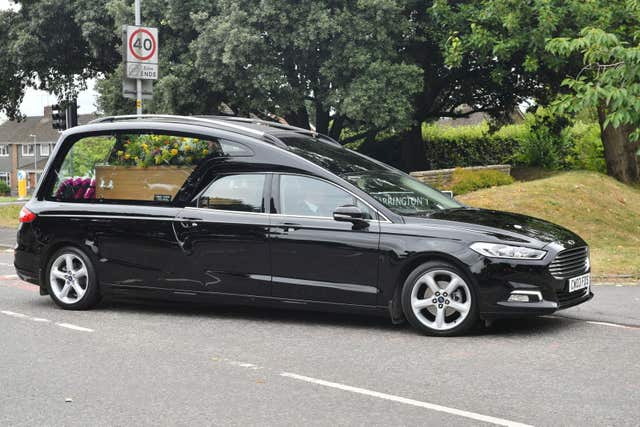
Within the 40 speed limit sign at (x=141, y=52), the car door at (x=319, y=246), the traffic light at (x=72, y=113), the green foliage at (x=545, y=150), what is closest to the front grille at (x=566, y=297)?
the car door at (x=319, y=246)

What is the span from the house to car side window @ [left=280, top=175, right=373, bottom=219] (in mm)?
93848

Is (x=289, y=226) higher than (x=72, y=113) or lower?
lower

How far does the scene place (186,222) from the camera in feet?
28.9

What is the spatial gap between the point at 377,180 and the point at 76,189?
10.5 feet

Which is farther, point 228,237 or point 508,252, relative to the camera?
point 228,237

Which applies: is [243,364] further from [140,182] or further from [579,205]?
[579,205]

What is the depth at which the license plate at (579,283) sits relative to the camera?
795 cm

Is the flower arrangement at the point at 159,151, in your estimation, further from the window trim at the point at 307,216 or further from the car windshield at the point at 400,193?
the car windshield at the point at 400,193

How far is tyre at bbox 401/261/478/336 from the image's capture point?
7.76m

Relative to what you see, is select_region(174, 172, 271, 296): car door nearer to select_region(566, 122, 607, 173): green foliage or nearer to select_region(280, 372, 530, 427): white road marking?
select_region(280, 372, 530, 427): white road marking

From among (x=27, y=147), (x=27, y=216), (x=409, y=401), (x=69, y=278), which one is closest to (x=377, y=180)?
(x=409, y=401)

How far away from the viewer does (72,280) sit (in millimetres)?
9508

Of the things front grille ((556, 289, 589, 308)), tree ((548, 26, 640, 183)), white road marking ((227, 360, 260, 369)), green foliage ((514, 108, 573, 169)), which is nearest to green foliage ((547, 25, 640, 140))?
tree ((548, 26, 640, 183))

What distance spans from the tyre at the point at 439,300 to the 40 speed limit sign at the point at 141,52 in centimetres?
1138
